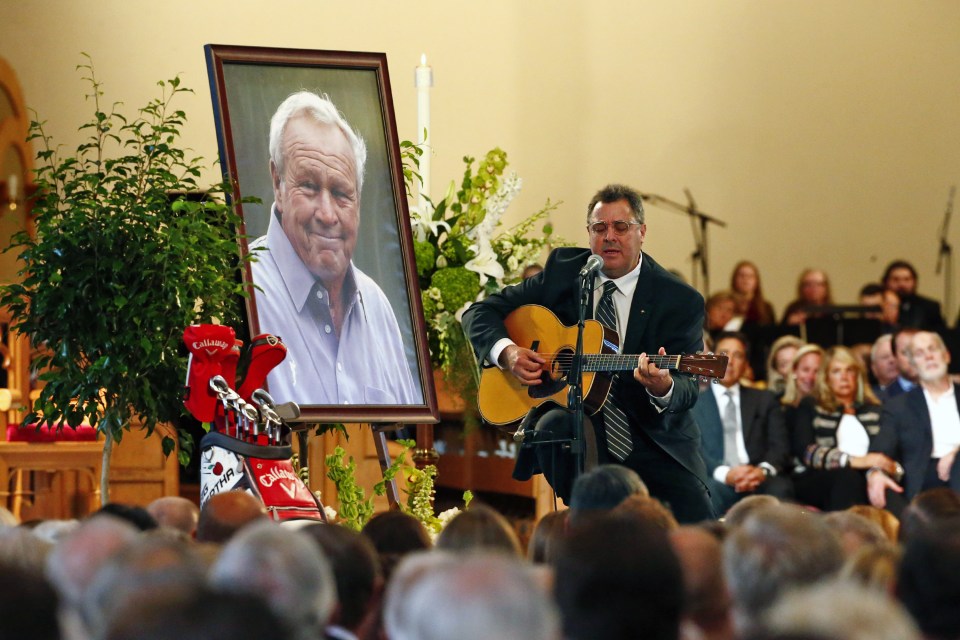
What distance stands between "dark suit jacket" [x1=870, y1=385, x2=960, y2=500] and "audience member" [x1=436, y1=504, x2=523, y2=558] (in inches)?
Result: 189

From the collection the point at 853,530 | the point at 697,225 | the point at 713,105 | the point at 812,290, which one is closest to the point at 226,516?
the point at 853,530

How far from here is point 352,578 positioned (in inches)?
98.5

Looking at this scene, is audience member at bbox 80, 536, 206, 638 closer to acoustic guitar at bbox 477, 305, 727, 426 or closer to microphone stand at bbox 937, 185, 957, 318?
acoustic guitar at bbox 477, 305, 727, 426

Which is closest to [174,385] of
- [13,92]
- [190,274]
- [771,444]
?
[190,274]

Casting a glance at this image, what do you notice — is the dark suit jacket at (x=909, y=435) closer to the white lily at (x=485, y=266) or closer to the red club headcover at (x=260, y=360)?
the white lily at (x=485, y=266)

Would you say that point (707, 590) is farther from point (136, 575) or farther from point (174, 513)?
point (174, 513)

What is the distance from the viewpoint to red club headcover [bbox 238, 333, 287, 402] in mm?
3916

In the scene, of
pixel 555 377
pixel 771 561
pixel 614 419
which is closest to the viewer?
pixel 771 561

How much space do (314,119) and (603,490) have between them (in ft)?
6.94

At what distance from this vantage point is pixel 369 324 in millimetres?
4848

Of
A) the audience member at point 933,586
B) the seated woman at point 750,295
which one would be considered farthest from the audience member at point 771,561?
the seated woman at point 750,295

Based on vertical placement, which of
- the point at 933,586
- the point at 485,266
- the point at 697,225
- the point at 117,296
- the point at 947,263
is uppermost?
the point at 697,225

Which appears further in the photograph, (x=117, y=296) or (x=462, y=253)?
(x=462, y=253)

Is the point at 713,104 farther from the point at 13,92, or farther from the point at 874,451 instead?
the point at 13,92
